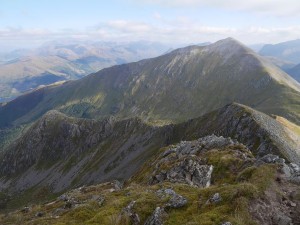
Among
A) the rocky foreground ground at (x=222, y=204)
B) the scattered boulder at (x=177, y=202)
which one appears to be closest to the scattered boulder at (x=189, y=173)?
the rocky foreground ground at (x=222, y=204)

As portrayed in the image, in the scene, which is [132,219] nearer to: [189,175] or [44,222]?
[44,222]

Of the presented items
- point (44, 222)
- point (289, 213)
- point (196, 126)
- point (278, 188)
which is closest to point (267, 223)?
point (289, 213)

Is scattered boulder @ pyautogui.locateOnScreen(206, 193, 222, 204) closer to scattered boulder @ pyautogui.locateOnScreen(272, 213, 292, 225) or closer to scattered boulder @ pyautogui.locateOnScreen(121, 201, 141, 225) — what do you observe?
scattered boulder @ pyautogui.locateOnScreen(272, 213, 292, 225)

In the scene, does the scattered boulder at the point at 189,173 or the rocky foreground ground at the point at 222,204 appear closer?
the rocky foreground ground at the point at 222,204

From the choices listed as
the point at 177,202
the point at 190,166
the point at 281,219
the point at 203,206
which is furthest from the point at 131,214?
the point at 190,166

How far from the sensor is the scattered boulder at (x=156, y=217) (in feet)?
130

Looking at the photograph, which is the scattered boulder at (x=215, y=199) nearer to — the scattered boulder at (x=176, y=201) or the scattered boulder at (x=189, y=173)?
the scattered boulder at (x=176, y=201)

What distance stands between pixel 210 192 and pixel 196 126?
152 metres

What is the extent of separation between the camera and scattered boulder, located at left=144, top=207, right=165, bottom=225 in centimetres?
3975

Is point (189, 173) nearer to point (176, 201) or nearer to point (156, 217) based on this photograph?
point (176, 201)

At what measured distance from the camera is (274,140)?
385 feet

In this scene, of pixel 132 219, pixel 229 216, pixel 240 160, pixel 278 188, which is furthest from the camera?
pixel 240 160

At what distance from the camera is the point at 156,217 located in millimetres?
40250

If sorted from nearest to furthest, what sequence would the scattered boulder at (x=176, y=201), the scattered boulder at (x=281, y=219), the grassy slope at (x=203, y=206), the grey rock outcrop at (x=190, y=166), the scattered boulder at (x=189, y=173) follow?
the scattered boulder at (x=281, y=219) → the grassy slope at (x=203, y=206) → the scattered boulder at (x=176, y=201) → the scattered boulder at (x=189, y=173) → the grey rock outcrop at (x=190, y=166)
